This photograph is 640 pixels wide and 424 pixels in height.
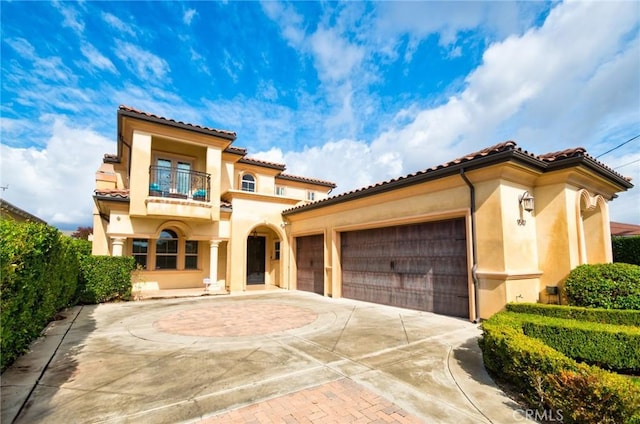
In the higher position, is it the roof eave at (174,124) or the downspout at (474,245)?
the roof eave at (174,124)

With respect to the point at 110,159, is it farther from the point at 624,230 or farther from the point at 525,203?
the point at 624,230

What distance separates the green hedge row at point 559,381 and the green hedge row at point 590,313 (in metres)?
2.09

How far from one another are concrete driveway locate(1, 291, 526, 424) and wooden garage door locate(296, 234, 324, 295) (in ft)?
19.8

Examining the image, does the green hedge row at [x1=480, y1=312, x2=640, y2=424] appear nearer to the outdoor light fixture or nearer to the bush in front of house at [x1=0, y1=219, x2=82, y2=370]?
the outdoor light fixture

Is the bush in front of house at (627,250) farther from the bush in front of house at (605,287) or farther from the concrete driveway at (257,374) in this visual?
the concrete driveway at (257,374)

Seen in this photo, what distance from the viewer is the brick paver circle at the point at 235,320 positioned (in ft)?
23.5

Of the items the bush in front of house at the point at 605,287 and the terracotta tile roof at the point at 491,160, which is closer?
the bush in front of house at the point at 605,287

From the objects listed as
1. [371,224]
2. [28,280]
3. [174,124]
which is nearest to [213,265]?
[174,124]

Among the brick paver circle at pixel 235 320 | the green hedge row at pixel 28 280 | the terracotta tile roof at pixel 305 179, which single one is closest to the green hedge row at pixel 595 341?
Result: the brick paver circle at pixel 235 320

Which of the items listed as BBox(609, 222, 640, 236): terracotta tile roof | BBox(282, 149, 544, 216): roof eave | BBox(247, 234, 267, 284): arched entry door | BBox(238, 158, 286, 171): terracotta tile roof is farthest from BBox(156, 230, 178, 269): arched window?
BBox(609, 222, 640, 236): terracotta tile roof

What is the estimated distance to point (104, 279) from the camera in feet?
38.2

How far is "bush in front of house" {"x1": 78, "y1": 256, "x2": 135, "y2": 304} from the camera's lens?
37.2 feet

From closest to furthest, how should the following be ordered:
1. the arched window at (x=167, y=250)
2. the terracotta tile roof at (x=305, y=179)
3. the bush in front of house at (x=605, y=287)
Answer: the bush in front of house at (x=605, y=287)
the arched window at (x=167, y=250)
the terracotta tile roof at (x=305, y=179)

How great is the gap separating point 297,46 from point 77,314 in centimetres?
1299
